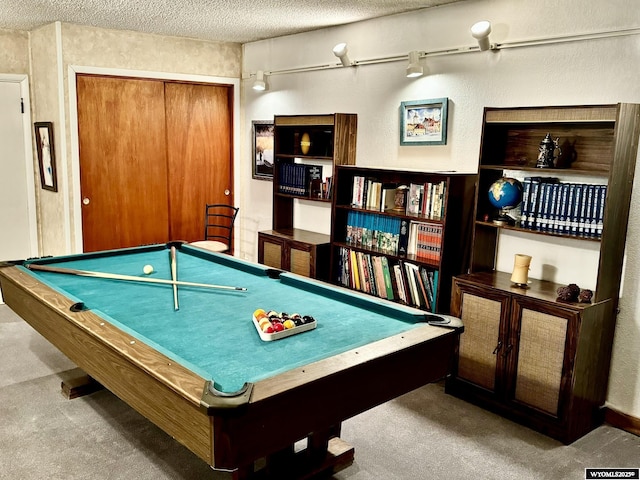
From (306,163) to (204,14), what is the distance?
1.51 m

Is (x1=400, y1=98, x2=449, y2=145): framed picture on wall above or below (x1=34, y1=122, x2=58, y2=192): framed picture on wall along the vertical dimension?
above

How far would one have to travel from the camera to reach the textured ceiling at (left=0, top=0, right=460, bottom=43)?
407 centimetres

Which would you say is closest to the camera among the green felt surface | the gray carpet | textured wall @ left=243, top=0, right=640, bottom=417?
the green felt surface

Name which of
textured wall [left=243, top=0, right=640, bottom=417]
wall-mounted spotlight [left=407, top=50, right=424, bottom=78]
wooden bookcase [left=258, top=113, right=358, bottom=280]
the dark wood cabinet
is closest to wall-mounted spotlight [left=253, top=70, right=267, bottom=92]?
textured wall [left=243, top=0, right=640, bottom=417]

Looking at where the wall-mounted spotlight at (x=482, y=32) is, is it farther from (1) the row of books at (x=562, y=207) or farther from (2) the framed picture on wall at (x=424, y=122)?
(1) the row of books at (x=562, y=207)

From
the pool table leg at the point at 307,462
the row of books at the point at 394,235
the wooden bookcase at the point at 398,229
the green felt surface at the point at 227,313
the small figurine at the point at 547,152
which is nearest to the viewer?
the green felt surface at the point at 227,313

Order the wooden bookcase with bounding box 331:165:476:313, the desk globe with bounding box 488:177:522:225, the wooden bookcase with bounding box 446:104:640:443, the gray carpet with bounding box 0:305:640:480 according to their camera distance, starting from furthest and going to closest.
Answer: the wooden bookcase with bounding box 331:165:476:313, the desk globe with bounding box 488:177:522:225, the wooden bookcase with bounding box 446:104:640:443, the gray carpet with bounding box 0:305:640:480

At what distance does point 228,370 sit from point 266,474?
77 centimetres

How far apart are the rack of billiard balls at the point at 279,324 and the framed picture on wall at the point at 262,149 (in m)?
3.34

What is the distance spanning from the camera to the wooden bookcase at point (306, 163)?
455 centimetres

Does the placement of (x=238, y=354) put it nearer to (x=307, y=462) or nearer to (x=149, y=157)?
(x=307, y=462)

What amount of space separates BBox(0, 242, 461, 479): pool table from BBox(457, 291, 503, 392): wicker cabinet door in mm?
904

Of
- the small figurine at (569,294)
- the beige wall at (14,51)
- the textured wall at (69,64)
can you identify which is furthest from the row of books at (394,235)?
the beige wall at (14,51)

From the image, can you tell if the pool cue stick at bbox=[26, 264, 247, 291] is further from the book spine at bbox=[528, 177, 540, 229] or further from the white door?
the white door
